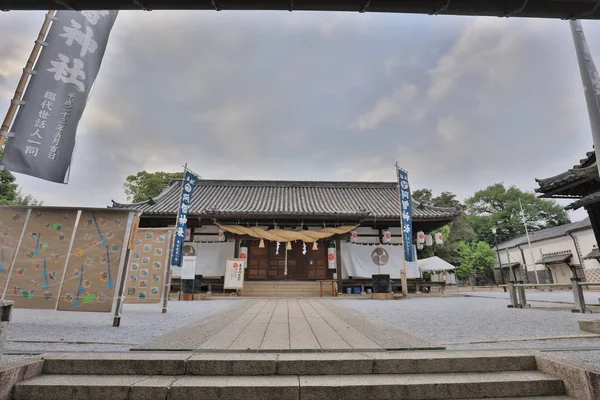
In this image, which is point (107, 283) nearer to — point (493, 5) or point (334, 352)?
point (334, 352)

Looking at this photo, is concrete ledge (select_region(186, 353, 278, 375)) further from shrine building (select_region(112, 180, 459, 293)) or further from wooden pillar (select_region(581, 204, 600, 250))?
shrine building (select_region(112, 180, 459, 293))

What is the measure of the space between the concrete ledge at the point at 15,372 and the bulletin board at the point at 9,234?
3360 mm

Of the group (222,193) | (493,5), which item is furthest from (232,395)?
(222,193)

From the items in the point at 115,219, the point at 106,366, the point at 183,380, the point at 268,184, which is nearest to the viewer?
the point at 183,380

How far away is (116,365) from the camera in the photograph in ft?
8.19

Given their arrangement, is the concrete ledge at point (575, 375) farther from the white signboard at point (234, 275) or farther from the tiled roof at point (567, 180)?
the white signboard at point (234, 275)

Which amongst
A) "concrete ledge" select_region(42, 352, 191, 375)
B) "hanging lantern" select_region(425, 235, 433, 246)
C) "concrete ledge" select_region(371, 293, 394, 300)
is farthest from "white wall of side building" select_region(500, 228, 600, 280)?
"concrete ledge" select_region(42, 352, 191, 375)

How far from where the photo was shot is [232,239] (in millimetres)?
14938

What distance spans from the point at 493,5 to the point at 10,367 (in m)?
4.87

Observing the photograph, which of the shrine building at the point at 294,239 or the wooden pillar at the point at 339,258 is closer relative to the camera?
the shrine building at the point at 294,239

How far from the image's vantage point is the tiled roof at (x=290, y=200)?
14578 millimetres

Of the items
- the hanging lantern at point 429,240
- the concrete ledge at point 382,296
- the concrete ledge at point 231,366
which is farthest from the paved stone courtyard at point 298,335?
the hanging lantern at point 429,240

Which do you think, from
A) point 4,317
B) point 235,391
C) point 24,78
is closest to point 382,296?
point 235,391

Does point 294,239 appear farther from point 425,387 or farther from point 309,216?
point 425,387
